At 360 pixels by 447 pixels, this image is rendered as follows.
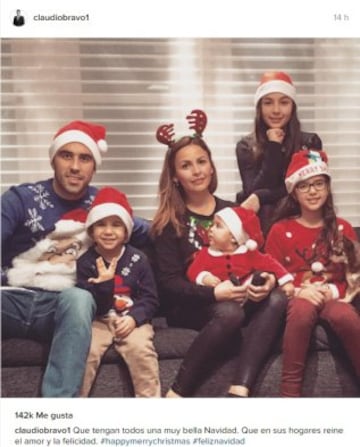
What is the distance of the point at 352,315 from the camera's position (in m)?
1.14

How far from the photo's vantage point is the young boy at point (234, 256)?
3.91 ft

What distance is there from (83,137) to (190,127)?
22 cm

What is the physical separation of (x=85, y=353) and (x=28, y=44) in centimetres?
60

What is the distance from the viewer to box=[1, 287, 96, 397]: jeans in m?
1.08

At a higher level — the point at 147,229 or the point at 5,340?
the point at 147,229

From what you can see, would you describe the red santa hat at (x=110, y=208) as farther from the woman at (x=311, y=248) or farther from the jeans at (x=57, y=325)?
the woman at (x=311, y=248)

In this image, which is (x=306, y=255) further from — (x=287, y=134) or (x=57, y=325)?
(x=57, y=325)

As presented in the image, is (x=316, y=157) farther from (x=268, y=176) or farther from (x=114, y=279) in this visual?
(x=114, y=279)

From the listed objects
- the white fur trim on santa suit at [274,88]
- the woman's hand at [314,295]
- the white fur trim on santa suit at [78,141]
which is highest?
the white fur trim on santa suit at [274,88]

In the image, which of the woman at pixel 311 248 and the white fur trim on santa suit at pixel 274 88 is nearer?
the woman at pixel 311 248

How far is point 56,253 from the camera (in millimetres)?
1191

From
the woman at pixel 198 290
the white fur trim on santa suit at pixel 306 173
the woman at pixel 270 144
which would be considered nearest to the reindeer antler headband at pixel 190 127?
the woman at pixel 198 290
